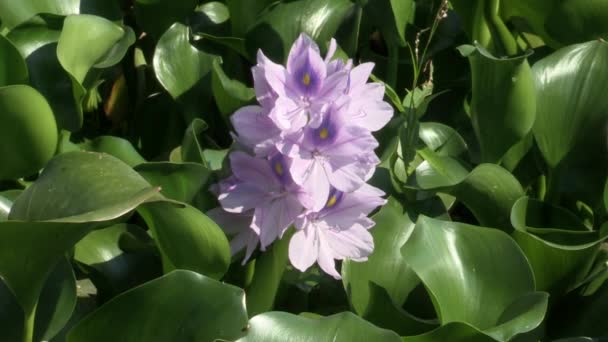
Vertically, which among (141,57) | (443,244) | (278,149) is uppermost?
(278,149)

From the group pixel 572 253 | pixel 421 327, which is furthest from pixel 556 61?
pixel 421 327

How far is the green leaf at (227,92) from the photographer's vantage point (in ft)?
4.99

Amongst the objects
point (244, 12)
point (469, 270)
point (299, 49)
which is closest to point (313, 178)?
point (299, 49)

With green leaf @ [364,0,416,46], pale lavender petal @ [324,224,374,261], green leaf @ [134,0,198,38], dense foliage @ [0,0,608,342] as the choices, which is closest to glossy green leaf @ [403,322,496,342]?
dense foliage @ [0,0,608,342]

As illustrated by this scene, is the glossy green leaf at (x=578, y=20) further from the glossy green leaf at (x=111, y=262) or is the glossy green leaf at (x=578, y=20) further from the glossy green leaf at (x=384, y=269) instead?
the glossy green leaf at (x=111, y=262)

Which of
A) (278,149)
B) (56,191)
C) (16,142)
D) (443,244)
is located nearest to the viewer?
(56,191)

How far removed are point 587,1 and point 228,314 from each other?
0.89 meters

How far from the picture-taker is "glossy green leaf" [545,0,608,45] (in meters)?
1.70

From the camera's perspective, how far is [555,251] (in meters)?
1.35

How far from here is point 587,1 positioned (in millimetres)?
1691

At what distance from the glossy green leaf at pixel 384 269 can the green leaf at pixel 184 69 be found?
16.5 inches

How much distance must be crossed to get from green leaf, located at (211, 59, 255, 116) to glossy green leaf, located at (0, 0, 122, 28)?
332 millimetres

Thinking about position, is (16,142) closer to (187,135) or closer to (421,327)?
(187,135)

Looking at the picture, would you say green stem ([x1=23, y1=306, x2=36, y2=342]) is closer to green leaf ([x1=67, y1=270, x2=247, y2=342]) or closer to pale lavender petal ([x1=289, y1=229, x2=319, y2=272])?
green leaf ([x1=67, y1=270, x2=247, y2=342])
